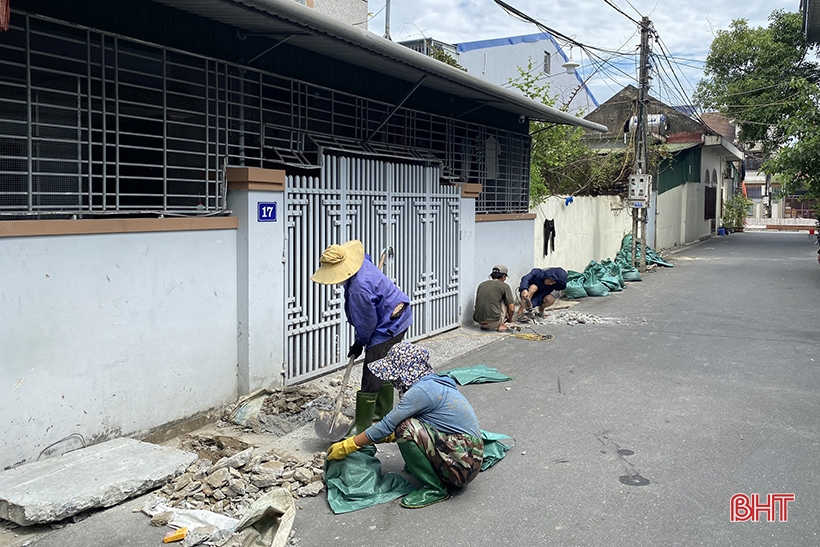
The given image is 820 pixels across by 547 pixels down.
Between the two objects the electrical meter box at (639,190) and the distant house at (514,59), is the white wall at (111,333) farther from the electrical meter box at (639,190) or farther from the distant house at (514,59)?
the distant house at (514,59)

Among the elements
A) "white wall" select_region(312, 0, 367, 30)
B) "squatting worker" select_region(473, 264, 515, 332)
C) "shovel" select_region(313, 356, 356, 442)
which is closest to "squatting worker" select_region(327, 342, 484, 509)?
"shovel" select_region(313, 356, 356, 442)

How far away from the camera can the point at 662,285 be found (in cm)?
A: 1579

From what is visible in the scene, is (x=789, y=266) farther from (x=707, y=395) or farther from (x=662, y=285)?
(x=707, y=395)

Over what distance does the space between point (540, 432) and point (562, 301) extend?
26.7 ft

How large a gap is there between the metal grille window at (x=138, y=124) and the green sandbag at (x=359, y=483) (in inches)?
103

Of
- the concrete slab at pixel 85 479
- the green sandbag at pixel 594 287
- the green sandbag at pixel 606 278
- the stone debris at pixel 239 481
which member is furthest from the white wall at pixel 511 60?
the concrete slab at pixel 85 479

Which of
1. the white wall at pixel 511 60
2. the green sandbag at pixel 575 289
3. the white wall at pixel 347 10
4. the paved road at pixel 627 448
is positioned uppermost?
the white wall at pixel 511 60

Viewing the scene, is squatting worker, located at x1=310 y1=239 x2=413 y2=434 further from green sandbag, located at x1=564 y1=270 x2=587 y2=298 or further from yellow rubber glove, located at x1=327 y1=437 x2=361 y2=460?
green sandbag, located at x1=564 y1=270 x2=587 y2=298

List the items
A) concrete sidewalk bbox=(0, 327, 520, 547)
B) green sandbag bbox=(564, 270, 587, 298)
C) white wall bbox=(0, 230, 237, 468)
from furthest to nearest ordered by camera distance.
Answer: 1. green sandbag bbox=(564, 270, 587, 298)
2. white wall bbox=(0, 230, 237, 468)
3. concrete sidewalk bbox=(0, 327, 520, 547)

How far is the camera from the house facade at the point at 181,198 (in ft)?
15.4

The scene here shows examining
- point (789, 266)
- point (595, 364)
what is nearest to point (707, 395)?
point (595, 364)

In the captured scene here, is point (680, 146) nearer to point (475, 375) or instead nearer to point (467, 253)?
point (467, 253)

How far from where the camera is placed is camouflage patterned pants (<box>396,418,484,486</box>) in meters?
4.25

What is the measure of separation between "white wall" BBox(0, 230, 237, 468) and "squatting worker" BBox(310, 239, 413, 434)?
1.23 metres
